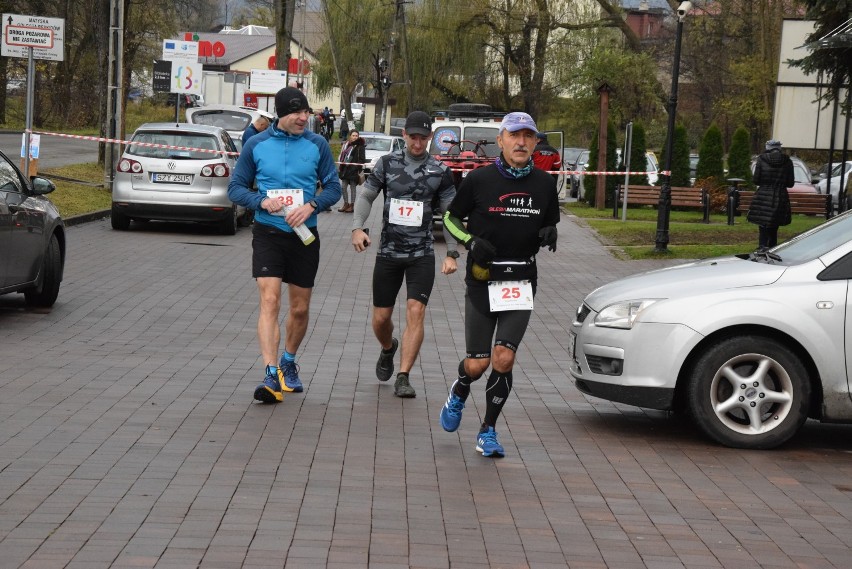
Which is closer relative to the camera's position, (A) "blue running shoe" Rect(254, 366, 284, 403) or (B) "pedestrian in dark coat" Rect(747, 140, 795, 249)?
(A) "blue running shoe" Rect(254, 366, 284, 403)

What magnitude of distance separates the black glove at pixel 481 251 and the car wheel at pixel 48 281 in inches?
251

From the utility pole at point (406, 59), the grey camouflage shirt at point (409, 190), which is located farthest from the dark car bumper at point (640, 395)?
the utility pole at point (406, 59)

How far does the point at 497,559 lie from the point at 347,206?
81.3 feet

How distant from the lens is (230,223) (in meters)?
22.3

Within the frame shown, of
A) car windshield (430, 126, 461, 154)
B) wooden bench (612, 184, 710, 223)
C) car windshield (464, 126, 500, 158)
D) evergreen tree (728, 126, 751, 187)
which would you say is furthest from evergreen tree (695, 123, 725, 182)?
car windshield (430, 126, 461, 154)

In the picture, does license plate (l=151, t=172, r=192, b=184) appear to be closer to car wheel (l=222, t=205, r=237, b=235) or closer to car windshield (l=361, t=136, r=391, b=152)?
car wheel (l=222, t=205, r=237, b=235)

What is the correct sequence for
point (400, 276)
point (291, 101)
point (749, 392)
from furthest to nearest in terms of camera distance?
point (400, 276) < point (291, 101) < point (749, 392)

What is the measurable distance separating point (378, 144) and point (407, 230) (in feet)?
113

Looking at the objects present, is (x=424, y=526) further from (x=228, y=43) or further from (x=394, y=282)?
(x=228, y=43)

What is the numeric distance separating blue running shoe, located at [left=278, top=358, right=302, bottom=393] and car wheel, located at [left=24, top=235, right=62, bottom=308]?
170 inches

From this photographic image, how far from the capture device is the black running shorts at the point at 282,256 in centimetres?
884

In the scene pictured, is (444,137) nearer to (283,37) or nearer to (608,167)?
(608,167)

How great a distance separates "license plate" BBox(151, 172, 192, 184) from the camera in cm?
2136

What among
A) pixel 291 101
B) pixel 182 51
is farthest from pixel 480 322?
pixel 182 51
